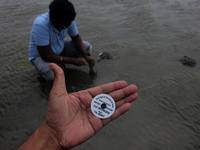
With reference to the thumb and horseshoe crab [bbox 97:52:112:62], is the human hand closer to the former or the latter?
the thumb

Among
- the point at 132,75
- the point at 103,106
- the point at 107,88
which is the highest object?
the point at 107,88

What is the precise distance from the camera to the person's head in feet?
9.03

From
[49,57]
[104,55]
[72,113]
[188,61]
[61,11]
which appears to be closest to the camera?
[72,113]

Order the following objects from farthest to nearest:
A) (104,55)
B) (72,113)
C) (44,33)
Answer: (104,55) < (44,33) < (72,113)

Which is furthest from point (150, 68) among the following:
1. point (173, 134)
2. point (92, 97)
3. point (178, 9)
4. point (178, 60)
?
point (178, 9)

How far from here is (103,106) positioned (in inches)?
91.4

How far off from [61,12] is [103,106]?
1794mm

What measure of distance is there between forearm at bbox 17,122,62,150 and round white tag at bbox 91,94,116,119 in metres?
0.63

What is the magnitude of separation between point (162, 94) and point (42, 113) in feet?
8.18

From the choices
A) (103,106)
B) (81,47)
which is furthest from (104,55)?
(103,106)

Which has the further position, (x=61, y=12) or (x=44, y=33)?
(x=44, y=33)

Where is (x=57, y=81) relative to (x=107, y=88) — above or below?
above

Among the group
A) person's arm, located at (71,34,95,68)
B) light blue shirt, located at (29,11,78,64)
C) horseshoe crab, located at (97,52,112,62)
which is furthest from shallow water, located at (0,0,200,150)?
light blue shirt, located at (29,11,78,64)

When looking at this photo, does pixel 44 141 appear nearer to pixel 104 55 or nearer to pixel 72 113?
pixel 72 113
